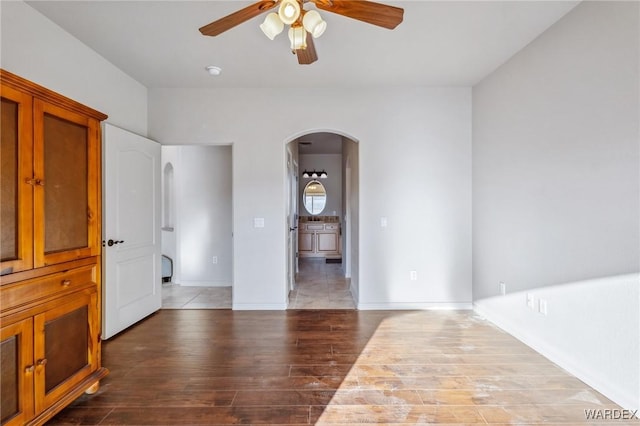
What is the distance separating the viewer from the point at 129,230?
309 cm

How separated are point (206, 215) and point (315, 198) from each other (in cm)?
371

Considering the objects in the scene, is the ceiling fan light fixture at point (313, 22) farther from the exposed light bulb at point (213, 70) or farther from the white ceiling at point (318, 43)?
the exposed light bulb at point (213, 70)

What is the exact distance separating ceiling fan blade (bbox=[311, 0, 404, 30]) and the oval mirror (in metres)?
6.34

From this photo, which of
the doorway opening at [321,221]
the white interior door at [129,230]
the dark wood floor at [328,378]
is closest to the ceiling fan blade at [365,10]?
the dark wood floor at [328,378]

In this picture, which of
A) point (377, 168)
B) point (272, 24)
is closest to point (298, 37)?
point (272, 24)

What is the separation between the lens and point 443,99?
3598mm

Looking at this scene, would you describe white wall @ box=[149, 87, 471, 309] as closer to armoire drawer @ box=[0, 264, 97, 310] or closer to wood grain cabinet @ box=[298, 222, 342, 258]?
armoire drawer @ box=[0, 264, 97, 310]

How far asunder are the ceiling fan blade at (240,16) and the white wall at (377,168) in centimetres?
182

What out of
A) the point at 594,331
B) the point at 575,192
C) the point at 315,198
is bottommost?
the point at 594,331

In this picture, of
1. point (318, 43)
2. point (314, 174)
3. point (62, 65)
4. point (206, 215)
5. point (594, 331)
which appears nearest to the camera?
point (594, 331)

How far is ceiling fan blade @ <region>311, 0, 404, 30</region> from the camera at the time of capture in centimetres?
156

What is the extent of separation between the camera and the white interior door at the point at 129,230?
2.83 metres

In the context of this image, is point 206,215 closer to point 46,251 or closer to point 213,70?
point 213,70

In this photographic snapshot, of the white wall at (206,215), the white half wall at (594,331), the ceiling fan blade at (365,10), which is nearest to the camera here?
the ceiling fan blade at (365,10)
